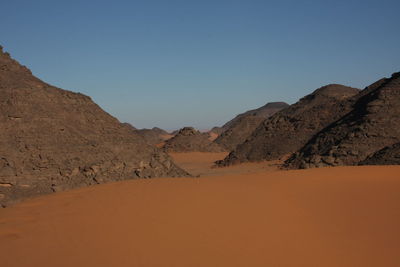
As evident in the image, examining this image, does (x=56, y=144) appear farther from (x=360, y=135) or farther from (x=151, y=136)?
(x=151, y=136)

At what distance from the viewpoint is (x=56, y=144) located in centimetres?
773

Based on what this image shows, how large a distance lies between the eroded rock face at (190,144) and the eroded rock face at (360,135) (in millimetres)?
12253

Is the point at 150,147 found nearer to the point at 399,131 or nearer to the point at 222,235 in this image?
the point at 222,235

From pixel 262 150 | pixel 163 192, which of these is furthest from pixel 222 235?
pixel 262 150

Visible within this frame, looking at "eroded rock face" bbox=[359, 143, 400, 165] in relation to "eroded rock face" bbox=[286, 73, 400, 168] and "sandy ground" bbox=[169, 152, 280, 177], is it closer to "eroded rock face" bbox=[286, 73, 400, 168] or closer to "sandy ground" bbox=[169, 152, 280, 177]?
"eroded rock face" bbox=[286, 73, 400, 168]

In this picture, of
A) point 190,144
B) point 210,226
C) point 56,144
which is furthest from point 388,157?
point 190,144

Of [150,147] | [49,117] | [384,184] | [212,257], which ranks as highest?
[49,117]

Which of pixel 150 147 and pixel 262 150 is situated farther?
pixel 262 150

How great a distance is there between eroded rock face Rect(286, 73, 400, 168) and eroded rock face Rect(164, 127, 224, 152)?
12253 millimetres

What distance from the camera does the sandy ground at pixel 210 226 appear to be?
3.29 meters

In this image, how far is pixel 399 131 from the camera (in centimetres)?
1516

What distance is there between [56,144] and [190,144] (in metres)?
22.4

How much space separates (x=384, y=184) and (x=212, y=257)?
404cm

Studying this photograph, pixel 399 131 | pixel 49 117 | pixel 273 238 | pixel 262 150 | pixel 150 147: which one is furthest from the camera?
pixel 262 150
